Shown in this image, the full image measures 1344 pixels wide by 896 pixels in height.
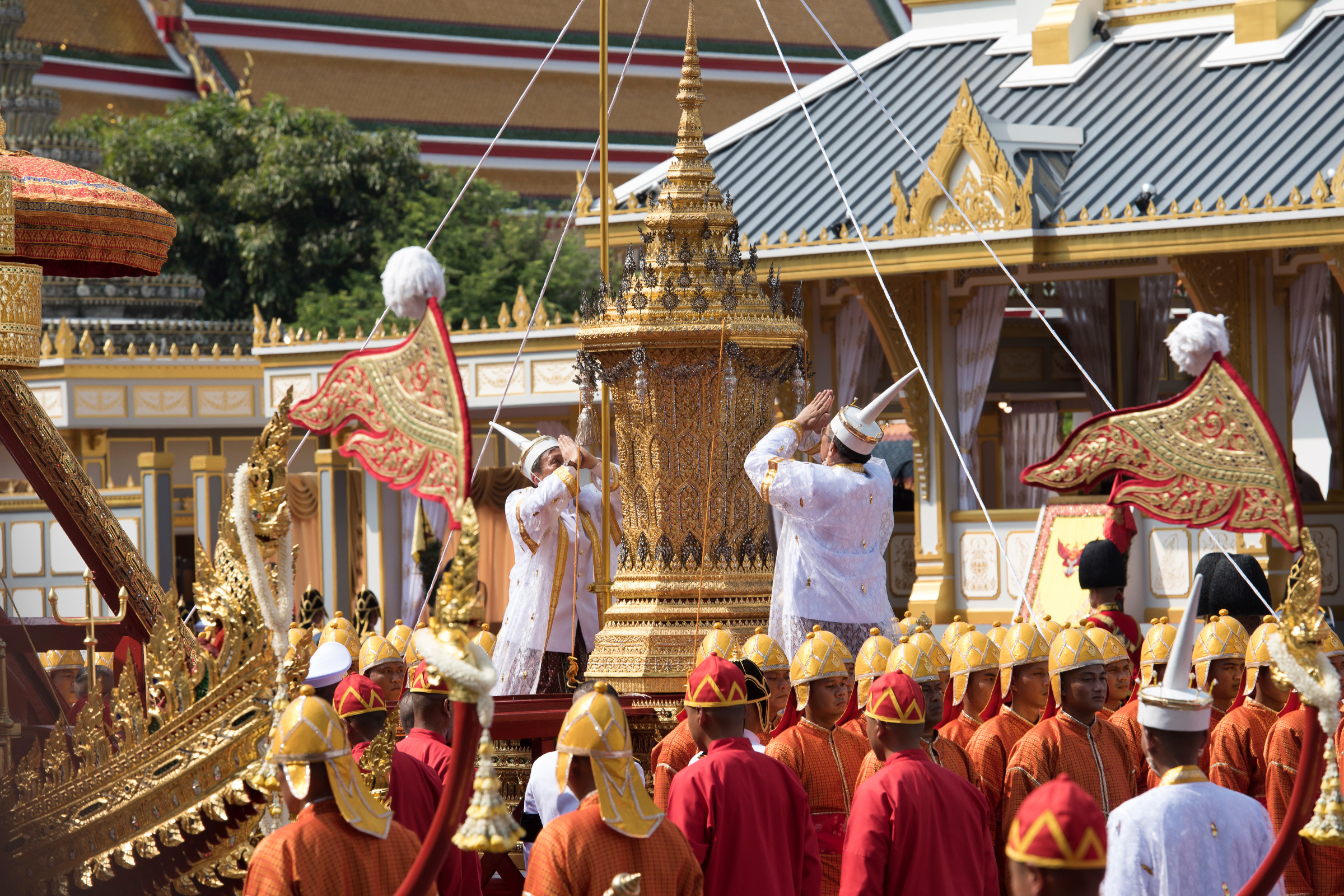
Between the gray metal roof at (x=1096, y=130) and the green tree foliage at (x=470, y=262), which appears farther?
the green tree foliage at (x=470, y=262)

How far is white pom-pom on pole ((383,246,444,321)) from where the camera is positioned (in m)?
4.67

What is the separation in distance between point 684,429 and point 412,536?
34.4 feet

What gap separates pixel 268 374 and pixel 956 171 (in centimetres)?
847

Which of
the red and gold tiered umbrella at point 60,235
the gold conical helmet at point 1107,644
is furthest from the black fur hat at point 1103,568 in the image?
the red and gold tiered umbrella at point 60,235

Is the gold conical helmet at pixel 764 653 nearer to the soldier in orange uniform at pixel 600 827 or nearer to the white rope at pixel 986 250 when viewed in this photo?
the white rope at pixel 986 250

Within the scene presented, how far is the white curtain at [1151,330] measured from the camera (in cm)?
1634

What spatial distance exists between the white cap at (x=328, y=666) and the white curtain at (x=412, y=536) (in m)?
10.4

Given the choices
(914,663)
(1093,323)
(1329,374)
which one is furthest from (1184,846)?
(1093,323)

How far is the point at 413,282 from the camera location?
467 centimetres

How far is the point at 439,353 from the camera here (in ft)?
14.9

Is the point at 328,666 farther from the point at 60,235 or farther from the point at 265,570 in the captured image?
the point at 60,235

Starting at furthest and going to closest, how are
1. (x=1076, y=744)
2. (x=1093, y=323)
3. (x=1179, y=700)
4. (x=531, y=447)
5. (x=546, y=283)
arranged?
(x=1093, y=323)
(x=531, y=447)
(x=546, y=283)
(x=1076, y=744)
(x=1179, y=700)

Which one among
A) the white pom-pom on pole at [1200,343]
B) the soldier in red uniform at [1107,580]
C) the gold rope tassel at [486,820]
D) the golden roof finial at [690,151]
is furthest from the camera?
the soldier in red uniform at [1107,580]

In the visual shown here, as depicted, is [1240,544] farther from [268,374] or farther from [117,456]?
[117,456]
